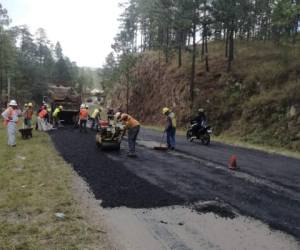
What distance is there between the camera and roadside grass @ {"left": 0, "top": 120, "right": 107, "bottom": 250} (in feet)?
21.2

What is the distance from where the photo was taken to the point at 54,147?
1844 centimetres

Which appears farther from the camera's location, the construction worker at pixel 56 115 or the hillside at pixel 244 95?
the construction worker at pixel 56 115

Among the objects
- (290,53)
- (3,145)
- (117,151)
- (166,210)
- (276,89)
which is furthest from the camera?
(290,53)

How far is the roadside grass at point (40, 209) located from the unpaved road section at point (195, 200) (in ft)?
2.11

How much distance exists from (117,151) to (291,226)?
35.6 feet

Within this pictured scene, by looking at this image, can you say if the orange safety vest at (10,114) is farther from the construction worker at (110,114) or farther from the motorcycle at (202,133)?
the motorcycle at (202,133)

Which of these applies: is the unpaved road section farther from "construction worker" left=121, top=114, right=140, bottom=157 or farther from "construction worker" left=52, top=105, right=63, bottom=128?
"construction worker" left=52, top=105, right=63, bottom=128

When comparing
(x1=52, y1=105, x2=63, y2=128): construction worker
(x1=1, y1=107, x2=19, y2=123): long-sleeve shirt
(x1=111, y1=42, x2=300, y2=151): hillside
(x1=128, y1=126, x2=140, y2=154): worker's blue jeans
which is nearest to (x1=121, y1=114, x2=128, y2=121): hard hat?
(x1=128, y1=126, x2=140, y2=154): worker's blue jeans

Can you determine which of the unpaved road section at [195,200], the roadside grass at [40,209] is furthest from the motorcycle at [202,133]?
the roadside grass at [40,209]

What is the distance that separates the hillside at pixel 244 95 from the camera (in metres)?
25.2

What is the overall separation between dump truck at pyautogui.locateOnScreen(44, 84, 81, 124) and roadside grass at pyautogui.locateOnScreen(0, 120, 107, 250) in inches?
713

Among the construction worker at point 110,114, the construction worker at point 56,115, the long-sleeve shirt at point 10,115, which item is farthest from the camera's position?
the construction worker at point 56,115

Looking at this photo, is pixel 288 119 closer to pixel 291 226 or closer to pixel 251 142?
pixel 251 142

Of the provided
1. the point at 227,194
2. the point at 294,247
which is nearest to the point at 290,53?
the point at 227,194
